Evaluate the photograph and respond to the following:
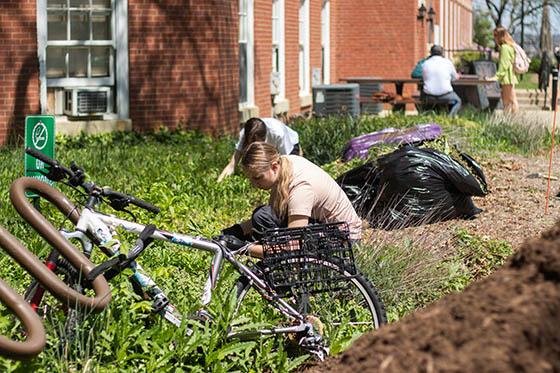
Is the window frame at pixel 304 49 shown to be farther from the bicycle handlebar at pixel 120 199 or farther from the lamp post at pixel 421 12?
the bicycle handlebar at pixel 120 199

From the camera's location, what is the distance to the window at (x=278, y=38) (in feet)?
69.3

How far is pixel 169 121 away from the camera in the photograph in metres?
15.7

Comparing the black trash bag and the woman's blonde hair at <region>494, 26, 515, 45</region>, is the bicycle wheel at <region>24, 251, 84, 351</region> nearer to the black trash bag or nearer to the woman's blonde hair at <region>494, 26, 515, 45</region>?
the black trash bag

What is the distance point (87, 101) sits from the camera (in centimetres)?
1512

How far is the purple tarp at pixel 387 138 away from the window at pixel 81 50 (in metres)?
4.06

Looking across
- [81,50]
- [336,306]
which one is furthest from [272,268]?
[81,50]

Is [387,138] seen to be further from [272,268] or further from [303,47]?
[303,47]

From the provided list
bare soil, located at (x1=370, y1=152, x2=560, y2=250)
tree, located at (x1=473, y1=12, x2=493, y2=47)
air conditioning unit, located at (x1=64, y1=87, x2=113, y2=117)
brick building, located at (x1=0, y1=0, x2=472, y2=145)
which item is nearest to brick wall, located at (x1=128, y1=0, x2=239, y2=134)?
→ brick building, located at (x1=0, y1=0, x2=472, y2=145)

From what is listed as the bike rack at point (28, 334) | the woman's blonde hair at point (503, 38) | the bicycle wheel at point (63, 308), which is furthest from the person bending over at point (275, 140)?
the woman's blonde hair at point (503, 38)

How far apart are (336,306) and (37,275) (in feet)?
7.11

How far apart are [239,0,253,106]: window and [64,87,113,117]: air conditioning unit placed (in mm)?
3574

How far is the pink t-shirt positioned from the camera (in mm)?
6688

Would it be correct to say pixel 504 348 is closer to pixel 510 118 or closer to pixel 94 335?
pixel 94 335

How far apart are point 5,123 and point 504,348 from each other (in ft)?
41.2
